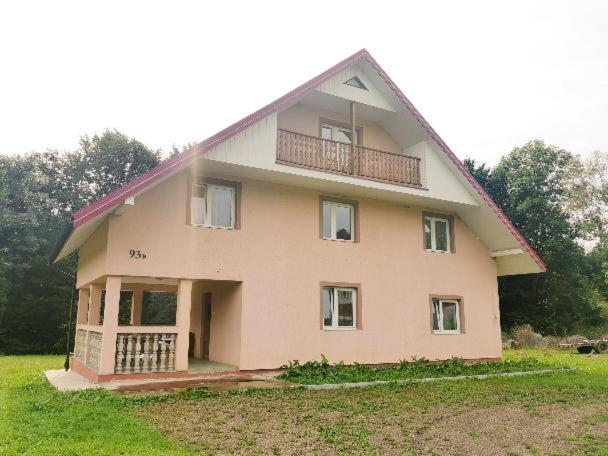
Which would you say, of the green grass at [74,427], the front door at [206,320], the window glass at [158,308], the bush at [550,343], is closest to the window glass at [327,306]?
the front door at [206,320]

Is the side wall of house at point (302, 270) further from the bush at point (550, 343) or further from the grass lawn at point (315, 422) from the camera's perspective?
the bush at point (550, 343)

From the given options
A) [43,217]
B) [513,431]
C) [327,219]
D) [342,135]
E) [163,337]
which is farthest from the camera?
[43,217]

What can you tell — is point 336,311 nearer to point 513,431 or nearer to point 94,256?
point 94,256

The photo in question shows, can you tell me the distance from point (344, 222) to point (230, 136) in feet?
15.9

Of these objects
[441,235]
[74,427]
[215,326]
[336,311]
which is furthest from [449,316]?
[74,427]

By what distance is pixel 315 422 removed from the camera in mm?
7391

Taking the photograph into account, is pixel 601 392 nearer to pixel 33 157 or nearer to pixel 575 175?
pixel 575 175

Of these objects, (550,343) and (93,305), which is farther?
(550,343)

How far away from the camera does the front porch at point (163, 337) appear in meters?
11.2

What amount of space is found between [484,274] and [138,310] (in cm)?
1262

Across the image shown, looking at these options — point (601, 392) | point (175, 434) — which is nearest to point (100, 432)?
point (175, 434)

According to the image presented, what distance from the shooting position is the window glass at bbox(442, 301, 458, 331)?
16.4 meters

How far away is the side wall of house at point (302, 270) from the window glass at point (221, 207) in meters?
0.38

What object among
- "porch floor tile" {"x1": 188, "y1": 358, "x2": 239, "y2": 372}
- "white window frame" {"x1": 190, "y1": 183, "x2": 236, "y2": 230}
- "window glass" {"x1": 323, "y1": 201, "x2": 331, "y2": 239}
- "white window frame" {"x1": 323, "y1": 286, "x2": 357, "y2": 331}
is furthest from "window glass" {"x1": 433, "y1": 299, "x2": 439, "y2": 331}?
"white window frame" {"x1": 190, "y1": 183, "x2": 236, "y2": 230}
